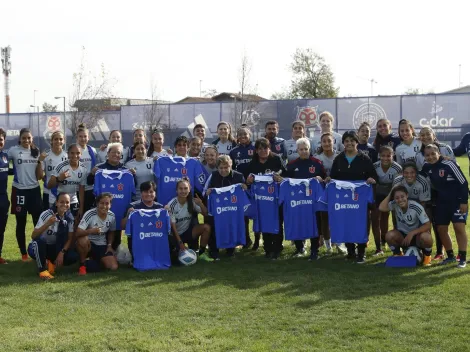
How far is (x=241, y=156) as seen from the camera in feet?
30.2

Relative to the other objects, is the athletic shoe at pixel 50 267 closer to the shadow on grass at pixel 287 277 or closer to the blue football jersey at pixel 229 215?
the shadow on grass at pixel 287 277

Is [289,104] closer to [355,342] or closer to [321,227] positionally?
[321,227]

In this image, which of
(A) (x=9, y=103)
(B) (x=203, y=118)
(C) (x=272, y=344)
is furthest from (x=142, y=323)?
(A) (x=9, y=103)

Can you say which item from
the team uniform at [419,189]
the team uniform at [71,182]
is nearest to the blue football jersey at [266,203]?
the team uniform at [419,189]

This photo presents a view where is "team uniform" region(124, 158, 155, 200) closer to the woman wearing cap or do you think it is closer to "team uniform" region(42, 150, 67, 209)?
"team uniform" region(42, 150, 67, 209)

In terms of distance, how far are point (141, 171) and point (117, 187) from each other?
427 mm

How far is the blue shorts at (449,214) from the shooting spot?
7.77 metres

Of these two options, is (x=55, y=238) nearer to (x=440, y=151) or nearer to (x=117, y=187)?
(x=117, y=187)

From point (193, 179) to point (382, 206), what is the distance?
8.81 ft

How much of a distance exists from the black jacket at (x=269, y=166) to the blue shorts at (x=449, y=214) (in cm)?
215

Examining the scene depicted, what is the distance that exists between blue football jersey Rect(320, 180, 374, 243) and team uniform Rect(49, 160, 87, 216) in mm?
3376

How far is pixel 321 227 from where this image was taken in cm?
896

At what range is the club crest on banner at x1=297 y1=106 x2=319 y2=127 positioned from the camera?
30.2 m

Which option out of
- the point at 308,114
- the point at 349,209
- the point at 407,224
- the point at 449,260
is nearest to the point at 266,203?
the point at 349,209
